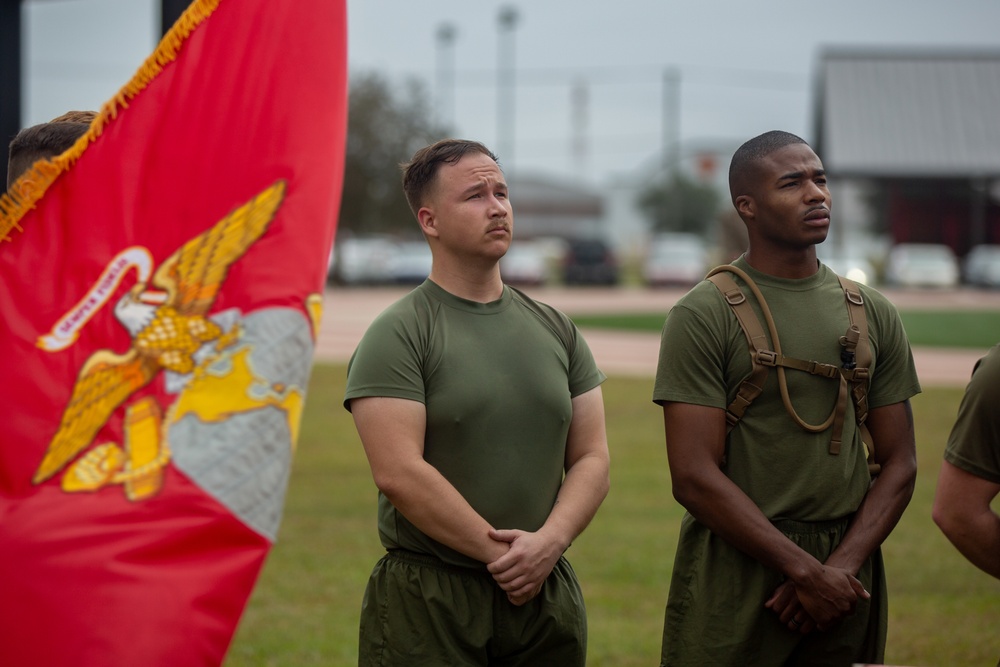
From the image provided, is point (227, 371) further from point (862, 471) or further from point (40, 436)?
point (862, 471)

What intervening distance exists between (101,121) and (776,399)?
184cm

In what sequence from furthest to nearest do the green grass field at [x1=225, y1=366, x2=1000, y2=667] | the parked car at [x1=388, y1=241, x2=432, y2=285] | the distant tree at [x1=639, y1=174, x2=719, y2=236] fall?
the distant tree at [x1=639, y1=174, x2=719, y2=236] < the parked car at [x1=388, y1=241, x2=432, y2=285] < the green grass field at [x1=225, y1=366, x2=1000, y2=667]

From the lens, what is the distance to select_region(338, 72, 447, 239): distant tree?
4356 centimetres

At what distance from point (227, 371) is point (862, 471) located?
1.75 metres

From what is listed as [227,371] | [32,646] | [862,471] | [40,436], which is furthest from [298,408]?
[862,471]

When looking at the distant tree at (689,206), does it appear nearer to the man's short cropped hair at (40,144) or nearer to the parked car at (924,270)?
the parked car at (924,270)

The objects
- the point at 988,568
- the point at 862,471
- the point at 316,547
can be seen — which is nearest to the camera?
the point at 988,568

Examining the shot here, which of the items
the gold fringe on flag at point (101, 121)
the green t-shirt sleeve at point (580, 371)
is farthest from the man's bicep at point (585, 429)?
the gold fringe on flag at point (101, 121)

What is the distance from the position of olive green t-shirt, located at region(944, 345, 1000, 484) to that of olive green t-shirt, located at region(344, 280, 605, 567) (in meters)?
0.98

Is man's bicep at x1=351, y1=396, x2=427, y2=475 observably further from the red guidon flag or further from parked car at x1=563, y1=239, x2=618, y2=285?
parked car at x1=563, y1=239, x2=618, y2=285

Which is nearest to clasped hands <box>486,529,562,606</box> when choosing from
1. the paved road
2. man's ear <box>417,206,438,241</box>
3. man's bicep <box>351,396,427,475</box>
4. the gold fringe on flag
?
man's bicep <box>351,396,427,475</box>

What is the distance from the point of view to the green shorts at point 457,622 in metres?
3.06

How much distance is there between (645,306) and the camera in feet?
103

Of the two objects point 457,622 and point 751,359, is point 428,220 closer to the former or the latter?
point 751,359
